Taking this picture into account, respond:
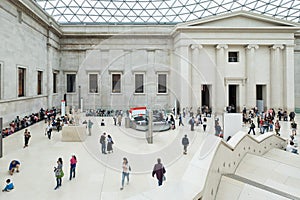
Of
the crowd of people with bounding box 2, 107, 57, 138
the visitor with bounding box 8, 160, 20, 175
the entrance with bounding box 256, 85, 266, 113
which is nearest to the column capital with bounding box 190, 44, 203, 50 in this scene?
the entrance with bounding box 256, 85, 266, 113

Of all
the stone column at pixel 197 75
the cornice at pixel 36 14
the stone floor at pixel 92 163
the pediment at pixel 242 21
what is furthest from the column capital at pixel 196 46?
the cornice at pixel 36 14

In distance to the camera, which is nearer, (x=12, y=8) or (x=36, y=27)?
(x=12, y=8)

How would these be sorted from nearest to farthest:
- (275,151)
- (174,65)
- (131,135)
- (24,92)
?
1. (275,151)
2. (131,135)
3. (24,92)
4. (174,65)

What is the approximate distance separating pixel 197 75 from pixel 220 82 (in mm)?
3023

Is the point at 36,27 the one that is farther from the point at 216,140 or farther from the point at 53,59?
the point at 216,140

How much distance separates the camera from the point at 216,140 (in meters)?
6.79

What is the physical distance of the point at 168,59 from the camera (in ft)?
104

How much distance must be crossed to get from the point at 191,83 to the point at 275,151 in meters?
17.0

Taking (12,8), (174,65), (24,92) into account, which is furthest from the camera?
(174,65)

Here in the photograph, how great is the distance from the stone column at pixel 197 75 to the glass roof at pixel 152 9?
9.66 meters

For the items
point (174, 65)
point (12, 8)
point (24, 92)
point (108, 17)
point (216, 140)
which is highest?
point (108, 17)

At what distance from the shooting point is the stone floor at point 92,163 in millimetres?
7664

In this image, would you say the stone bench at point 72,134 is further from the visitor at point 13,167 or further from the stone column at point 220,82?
the stone column at point 220,82

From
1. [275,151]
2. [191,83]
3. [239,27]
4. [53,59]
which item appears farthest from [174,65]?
[275,151]
